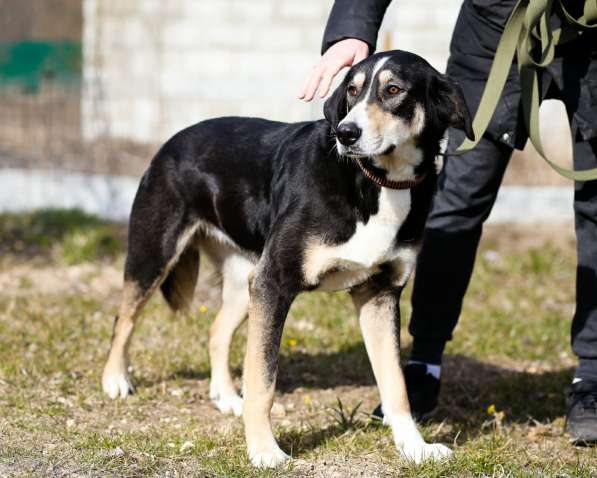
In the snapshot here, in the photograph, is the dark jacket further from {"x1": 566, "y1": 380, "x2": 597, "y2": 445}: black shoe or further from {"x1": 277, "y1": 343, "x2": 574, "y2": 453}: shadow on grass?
{"x1": 277, "y1": 343, "x2": 574, "y2": 453}: shadow on grass

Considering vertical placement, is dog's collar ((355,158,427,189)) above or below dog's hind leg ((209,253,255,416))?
above

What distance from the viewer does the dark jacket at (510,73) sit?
3730 mm

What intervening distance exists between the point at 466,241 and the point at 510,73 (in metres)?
0.73

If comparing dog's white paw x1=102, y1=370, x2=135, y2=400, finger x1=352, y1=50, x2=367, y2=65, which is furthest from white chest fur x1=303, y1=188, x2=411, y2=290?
dog's white paw x1=102, y1=370, x2=135, y2=400

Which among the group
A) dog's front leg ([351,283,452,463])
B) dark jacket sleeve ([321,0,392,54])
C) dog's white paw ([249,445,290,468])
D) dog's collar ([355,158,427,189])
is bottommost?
dog's white paw ([249,445,290,468])

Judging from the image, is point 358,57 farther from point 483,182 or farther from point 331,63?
point 483,182

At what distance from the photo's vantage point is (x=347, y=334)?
5262 millimetres

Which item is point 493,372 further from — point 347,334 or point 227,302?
point 227,302

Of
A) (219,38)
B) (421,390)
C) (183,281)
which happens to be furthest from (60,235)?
(421,390)

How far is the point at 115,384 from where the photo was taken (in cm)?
422

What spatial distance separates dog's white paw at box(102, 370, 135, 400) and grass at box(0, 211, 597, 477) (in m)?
0.05

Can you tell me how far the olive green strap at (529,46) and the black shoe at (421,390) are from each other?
1087 mm

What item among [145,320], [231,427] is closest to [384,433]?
[231,427]

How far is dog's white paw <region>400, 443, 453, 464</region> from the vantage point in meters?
3.35
